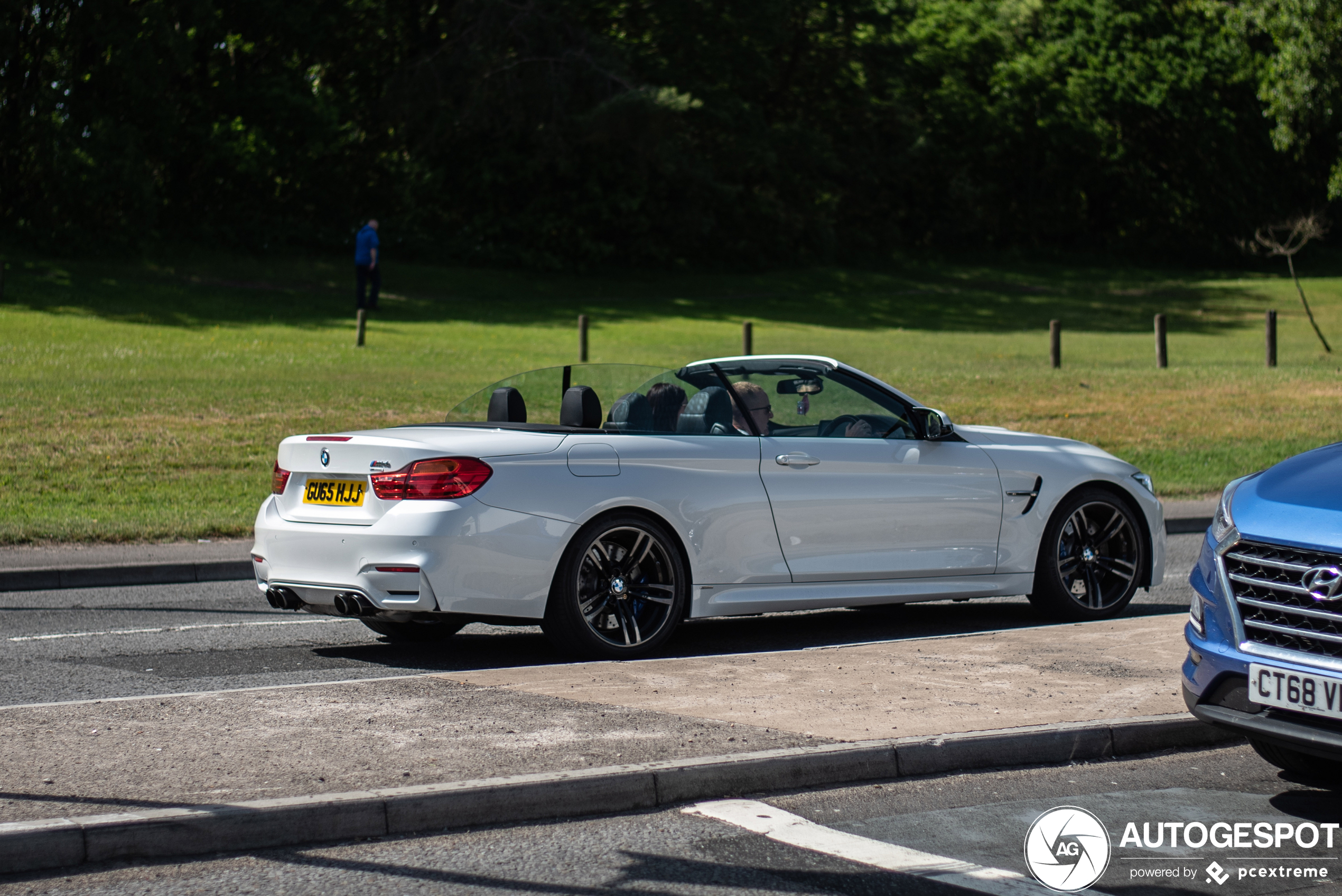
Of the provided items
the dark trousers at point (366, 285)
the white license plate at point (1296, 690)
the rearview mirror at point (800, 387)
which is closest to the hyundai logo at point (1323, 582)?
the white license plate at point (1296, 690)

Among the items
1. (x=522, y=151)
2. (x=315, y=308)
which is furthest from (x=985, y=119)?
(x=315, y=308)

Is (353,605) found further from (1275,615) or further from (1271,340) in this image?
(1271,340)

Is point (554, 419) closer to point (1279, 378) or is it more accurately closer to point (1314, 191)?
point (1279, 378)

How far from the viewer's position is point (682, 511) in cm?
757

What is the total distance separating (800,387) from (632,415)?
1023 millimetres

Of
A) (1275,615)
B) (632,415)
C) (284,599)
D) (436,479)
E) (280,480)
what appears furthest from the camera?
(632,415)

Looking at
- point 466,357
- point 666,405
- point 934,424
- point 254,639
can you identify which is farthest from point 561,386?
point 466,357

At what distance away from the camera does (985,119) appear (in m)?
65.6

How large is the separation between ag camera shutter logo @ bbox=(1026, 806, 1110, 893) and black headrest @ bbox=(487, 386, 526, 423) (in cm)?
409

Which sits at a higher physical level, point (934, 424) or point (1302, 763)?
point (934, 424)

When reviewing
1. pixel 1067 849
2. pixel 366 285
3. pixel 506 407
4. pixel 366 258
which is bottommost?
pixel 1067 849

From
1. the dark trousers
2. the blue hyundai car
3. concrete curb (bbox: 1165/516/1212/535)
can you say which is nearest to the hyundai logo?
the blue hyundai car

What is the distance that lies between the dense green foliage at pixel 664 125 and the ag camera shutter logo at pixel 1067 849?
132ft

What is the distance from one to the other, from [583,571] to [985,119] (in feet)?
203
